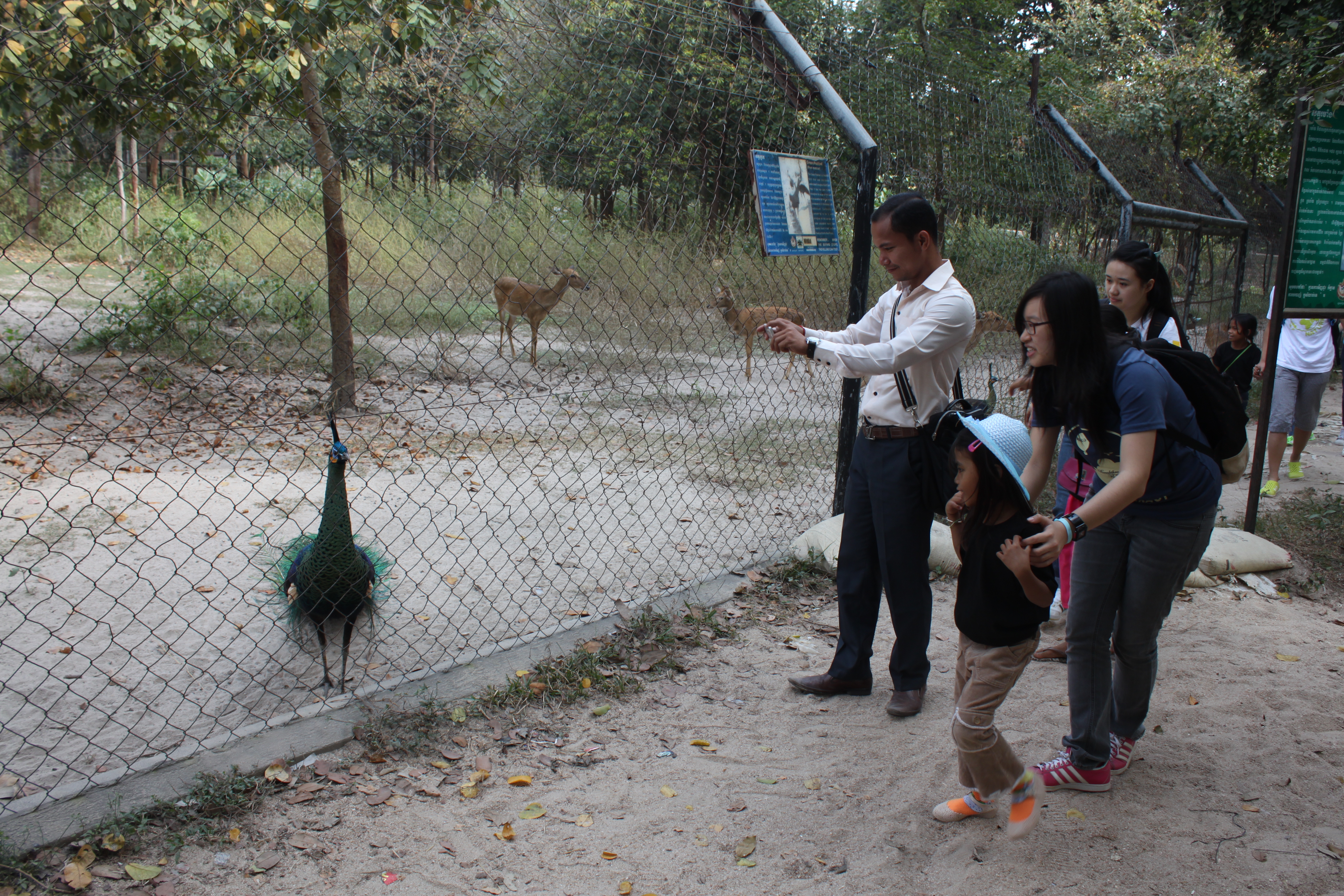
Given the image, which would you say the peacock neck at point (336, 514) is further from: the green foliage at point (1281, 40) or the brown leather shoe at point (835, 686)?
the green foliage at point (1281, 40)

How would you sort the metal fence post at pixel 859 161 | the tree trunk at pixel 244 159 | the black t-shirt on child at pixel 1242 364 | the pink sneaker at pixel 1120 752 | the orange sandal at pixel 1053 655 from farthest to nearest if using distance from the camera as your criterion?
the black t-shirt on child at pixel 1242 364, the metal fence post at pixel 859 161, the orange sandal at pixel 1053 655, the pink sneaker at pixel 1120 752, the tree trunk at pixel 244 159

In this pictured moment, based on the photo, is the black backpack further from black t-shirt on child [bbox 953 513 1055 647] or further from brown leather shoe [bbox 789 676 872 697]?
brown leather shoe [bbox 789 676 872 697]

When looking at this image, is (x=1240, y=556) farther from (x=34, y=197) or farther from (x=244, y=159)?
(x=34, y=197)

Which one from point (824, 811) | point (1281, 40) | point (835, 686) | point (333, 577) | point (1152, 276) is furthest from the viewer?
point (1281, 40)

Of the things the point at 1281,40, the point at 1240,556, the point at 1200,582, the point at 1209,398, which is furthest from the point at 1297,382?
the point at 1281,40

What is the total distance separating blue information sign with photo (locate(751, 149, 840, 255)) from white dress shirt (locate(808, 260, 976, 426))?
0.92m

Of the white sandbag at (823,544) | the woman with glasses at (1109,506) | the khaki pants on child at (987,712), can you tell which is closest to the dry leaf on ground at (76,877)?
the khaki pants on child at (987,712)

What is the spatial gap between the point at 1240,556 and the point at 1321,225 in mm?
1911

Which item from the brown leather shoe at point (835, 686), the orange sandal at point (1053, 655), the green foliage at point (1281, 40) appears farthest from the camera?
the green foliage at point (1281, 40)

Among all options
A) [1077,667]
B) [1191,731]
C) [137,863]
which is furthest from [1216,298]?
[137,863]

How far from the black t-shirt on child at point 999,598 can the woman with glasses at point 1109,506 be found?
0.15m

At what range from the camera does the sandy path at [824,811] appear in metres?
2.27

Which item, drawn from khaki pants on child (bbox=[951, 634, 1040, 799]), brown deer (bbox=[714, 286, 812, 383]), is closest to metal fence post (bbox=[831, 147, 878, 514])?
brown deer (bbox=[714, 286, 812, 383])

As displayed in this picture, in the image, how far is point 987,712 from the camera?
2250 millimetres
